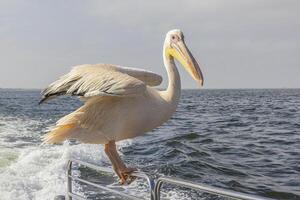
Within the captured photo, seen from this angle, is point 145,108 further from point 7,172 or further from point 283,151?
point 283,151

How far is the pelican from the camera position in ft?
9.75

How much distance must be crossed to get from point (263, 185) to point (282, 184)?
0.36m

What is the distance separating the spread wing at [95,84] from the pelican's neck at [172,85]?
20cm

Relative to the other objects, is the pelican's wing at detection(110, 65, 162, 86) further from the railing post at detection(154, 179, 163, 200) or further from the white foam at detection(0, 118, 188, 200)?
the white foam at detection(0, 118, 188, 200)

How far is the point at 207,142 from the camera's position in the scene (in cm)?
1413

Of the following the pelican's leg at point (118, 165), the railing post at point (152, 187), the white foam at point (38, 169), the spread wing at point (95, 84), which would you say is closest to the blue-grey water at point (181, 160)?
the white foam at point (38, 169)

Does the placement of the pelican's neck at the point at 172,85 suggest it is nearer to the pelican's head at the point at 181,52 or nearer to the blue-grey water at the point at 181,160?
the pelican's head at the point at 181,52

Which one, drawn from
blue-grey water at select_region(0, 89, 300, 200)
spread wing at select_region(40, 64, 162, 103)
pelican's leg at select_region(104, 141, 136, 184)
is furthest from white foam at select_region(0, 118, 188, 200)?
spread wing at select_region(40, 64, 162, 103)

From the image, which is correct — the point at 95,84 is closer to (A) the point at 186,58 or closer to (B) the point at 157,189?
(A) the point at 186,58

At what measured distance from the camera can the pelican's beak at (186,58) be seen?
3090mm

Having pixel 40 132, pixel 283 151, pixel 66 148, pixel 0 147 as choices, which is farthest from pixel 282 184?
pixel 40 132

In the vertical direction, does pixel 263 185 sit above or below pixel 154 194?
below

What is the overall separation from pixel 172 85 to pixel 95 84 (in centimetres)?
54

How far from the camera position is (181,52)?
321 cm
